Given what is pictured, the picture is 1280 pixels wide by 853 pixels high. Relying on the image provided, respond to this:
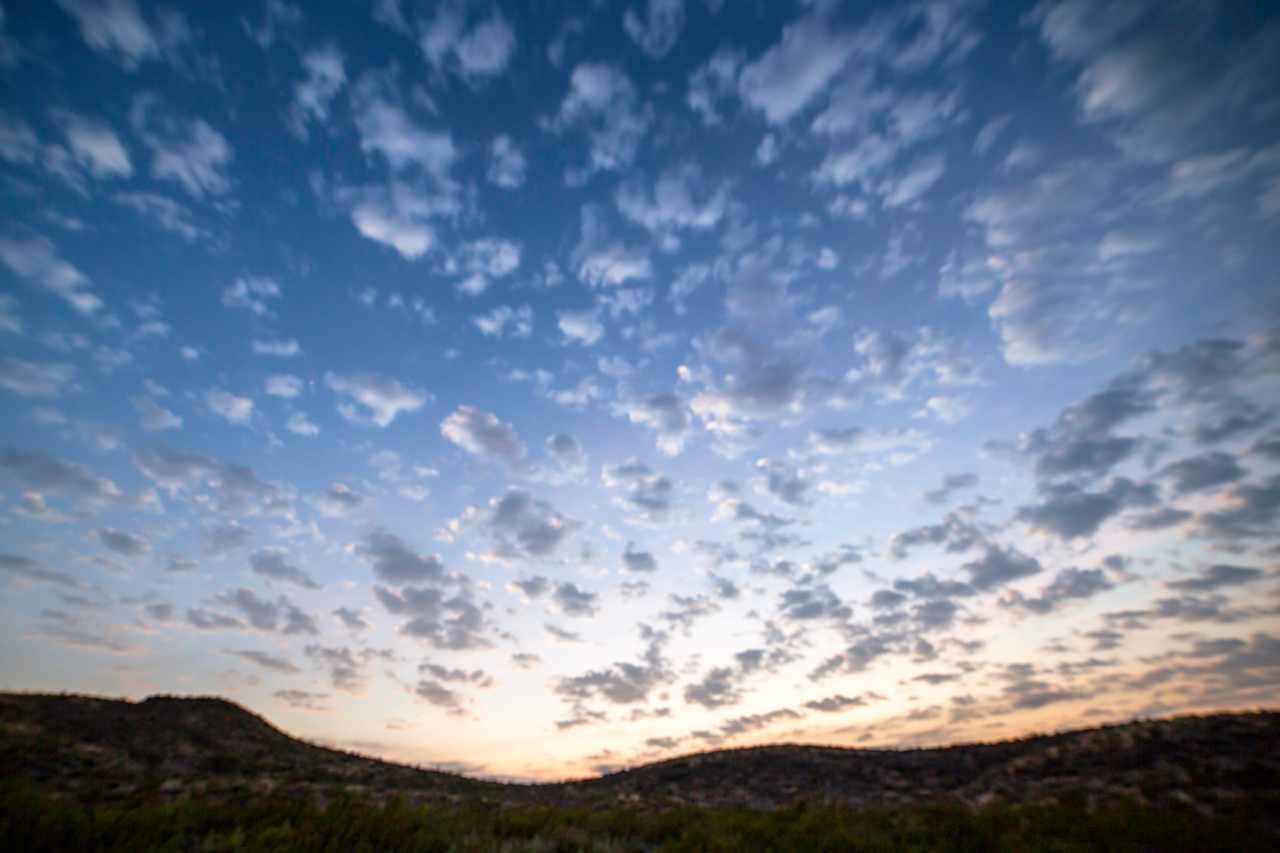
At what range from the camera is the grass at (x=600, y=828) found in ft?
25.3

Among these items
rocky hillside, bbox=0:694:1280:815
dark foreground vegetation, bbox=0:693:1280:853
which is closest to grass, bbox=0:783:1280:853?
dark foreground vegetation, bbox=0:693:1280:853

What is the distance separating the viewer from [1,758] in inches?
748

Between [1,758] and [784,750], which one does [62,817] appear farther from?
[784,750]

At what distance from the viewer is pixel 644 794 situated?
2356 centimetres

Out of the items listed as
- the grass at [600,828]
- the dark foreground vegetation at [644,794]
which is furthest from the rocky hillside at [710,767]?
the grass at [600,828]

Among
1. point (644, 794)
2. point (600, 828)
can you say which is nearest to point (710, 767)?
point (644, 794)

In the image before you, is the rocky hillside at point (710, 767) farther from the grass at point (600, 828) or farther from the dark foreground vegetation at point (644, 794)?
the grass at point (600, 828)

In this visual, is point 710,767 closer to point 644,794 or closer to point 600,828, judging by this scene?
point 644,794

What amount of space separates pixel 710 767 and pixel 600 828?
19.3m

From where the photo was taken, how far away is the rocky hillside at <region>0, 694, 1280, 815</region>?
17.0 meters

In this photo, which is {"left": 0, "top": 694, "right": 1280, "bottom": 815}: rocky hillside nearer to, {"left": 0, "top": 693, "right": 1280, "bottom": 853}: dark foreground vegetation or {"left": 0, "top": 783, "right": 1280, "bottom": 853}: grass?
{"left": 0, "top": 693, "right": 1280, "bottom": 853}: dark foreground vegetation

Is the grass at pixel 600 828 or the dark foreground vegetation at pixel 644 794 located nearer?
the grass at pixel 600 828

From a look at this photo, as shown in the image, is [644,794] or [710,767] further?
[710,767]

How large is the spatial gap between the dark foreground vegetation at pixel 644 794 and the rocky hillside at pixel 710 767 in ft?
0.39
